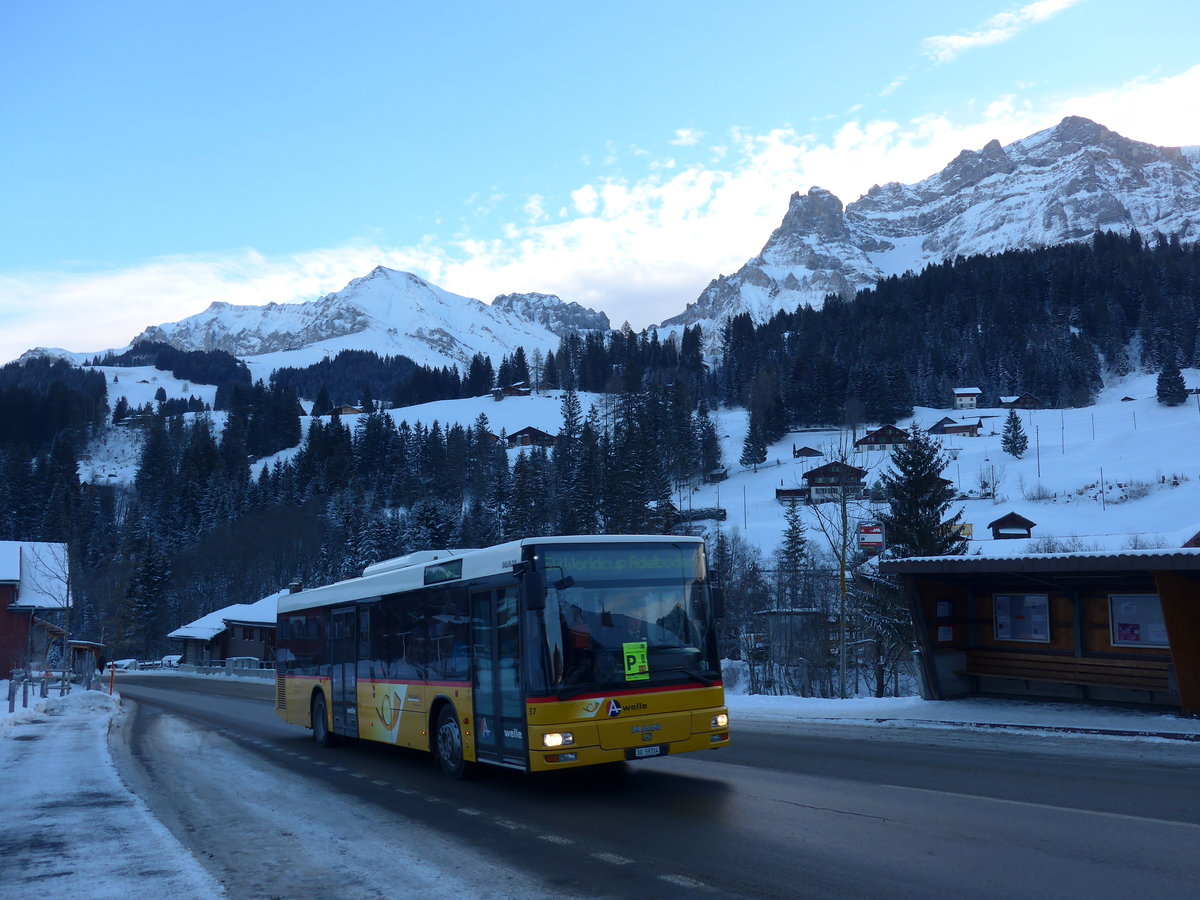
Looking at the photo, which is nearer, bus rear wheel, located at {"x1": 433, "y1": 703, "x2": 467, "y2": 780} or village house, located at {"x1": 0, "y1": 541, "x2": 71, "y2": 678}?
bus rear wheel, located at {"x1": 433, "y1": 703, "x2": 467, "y2": 780}

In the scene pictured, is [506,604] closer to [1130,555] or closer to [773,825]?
[773,825]

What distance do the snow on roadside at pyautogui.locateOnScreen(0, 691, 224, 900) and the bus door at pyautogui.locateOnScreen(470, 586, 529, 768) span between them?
3440 millimetres

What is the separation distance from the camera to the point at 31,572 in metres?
46.9

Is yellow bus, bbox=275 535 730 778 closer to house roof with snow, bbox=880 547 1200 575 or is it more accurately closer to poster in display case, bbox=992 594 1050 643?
house roof with snow, bbox=880 547 1200 575

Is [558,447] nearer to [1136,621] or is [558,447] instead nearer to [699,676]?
[1136,621]

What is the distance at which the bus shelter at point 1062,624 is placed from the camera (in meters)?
14.7

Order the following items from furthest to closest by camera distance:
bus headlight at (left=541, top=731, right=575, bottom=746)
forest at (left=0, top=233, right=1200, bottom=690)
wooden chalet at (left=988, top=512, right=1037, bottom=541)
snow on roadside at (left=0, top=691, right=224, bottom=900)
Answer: forest at (left=0, top=233, right=1200, bottom=690) → wooden chalet at (left=988, top=512, right=1037, bottom=541) → bus headlight at (left=541, top=731, right=575, bottom=746) → snow on roadside at (left=0, top=691, right=224, bottom=900)

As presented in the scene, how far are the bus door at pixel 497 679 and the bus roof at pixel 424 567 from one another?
0.37m

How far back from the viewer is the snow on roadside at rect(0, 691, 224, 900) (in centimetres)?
702

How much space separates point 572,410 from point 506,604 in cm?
14844

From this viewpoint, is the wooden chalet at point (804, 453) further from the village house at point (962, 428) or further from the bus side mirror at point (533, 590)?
the bus side mirror at point (533, 590)

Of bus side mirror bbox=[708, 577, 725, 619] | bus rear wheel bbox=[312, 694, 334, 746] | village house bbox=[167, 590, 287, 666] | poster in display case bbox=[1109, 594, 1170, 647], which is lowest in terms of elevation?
village house bbox=[167, 590, 287, 666]

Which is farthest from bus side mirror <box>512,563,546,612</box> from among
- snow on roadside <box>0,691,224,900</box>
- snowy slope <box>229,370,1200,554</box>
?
snowy slope <box>229,370,1200,554</box>

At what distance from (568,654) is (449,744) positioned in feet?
10.4
